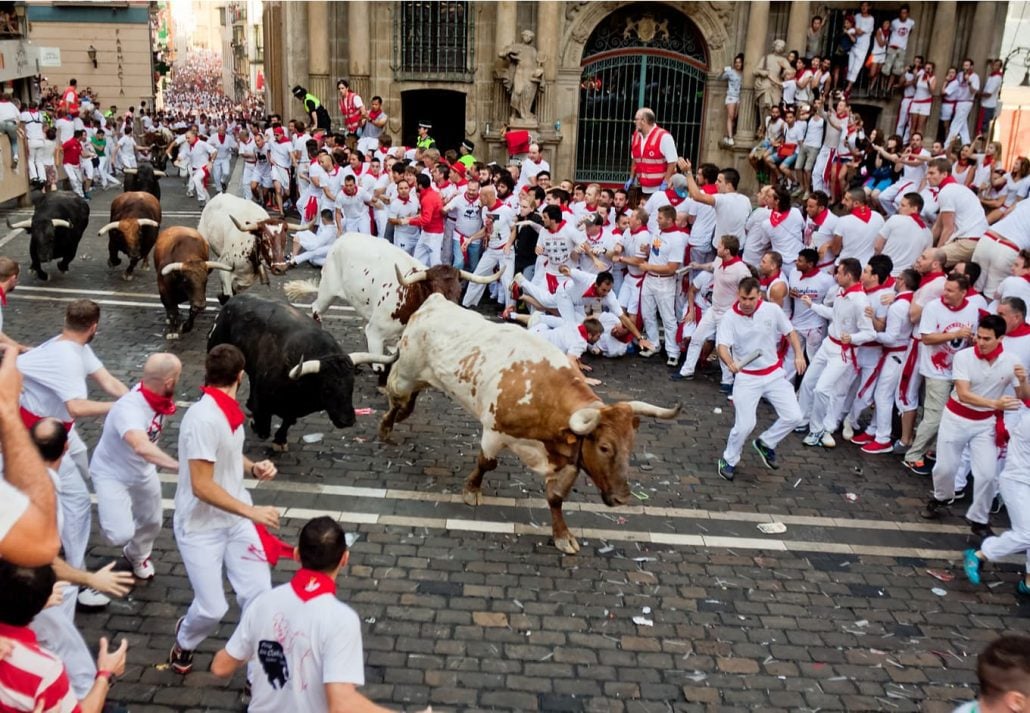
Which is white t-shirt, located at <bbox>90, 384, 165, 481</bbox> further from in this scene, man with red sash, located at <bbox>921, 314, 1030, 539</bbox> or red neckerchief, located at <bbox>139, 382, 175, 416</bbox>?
man with red sash, located at <bbox>921, 314, 1030, 539</bbox>

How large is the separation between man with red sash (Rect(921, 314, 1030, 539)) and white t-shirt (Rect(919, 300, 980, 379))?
908mm

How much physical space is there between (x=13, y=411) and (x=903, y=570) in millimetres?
6765

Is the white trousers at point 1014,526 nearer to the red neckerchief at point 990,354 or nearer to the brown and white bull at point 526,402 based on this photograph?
the red neckerchief at point 990,354

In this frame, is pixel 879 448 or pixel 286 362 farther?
pixel 879 448

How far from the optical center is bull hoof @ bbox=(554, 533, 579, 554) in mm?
7469

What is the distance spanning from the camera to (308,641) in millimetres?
3896

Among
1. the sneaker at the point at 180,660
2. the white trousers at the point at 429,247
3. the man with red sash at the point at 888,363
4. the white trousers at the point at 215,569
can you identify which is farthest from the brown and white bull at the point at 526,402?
the white trousers at the point at 429,247

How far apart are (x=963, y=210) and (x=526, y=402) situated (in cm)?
746

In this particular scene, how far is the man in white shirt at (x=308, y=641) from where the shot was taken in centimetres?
384

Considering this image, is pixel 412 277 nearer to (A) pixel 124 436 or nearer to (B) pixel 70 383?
(B) pixel 70 383

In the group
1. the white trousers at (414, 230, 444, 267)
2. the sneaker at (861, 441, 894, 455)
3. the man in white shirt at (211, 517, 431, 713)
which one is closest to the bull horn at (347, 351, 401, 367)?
the man in white shirt at (211, 517, 431, 713)

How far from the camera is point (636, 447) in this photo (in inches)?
382

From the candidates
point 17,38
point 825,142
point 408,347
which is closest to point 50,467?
point 408,347

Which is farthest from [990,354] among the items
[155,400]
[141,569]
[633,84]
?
[633,84]
